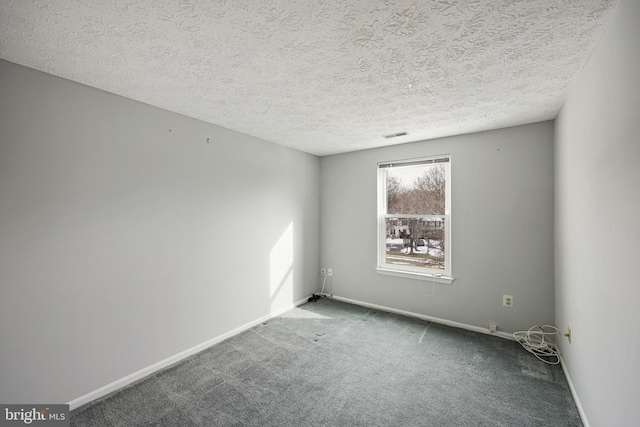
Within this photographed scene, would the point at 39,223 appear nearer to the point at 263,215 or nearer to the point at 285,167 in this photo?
the point at 263,215

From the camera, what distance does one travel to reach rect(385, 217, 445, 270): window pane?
11.8 ft

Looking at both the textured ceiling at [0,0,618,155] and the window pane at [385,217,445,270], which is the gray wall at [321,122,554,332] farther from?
the textured ceiling at [0,0,618,155]

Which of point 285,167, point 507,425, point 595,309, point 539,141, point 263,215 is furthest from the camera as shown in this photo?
point 285,167

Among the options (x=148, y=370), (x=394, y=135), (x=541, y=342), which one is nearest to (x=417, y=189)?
(x=394, y=135)

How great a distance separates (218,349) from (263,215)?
5.16 ft

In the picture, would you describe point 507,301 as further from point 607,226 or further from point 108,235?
point 108,235

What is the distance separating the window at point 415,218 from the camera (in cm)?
353

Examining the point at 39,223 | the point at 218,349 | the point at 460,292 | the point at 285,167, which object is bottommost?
the point at 218,349

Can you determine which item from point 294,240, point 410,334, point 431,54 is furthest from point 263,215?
point 431,54

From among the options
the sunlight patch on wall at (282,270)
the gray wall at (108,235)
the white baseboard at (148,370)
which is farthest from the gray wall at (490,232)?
the white baseboard at (148,370)

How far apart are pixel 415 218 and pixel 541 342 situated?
1.82 metres

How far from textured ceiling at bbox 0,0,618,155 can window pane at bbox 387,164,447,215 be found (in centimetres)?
106

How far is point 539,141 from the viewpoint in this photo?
2889mm

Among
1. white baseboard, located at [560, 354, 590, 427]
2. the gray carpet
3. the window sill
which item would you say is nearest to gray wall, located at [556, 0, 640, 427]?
white baseboard, located at [560, 354, 590, 427]
